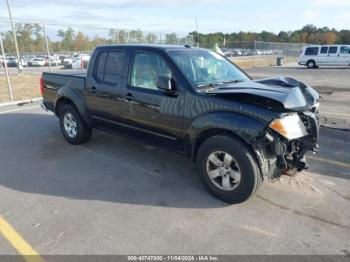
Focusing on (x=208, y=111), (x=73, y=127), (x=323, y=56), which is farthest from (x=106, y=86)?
(x=323, y=56)

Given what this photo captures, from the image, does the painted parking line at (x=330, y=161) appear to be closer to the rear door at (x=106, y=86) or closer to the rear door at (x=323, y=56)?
the rear door at (x=106, y=86)

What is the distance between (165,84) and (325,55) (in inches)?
1135

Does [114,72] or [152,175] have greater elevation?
[114,72]

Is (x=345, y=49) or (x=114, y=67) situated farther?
(x=345, y=49)

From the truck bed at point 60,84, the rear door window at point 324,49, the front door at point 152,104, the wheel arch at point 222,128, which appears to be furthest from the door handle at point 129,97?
the rear door window at point 324,49

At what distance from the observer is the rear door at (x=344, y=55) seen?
27719mm

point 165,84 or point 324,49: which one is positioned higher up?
point 165,84

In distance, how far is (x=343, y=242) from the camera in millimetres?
3000

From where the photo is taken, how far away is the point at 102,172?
4.68 m

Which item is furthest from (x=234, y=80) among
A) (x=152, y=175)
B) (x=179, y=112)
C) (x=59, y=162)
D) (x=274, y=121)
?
(x=59, y=162)

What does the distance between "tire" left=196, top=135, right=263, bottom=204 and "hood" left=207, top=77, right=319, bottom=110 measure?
56 centimetres

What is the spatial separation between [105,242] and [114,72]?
110 inches

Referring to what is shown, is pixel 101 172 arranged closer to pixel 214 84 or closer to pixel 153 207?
pixel 153 207

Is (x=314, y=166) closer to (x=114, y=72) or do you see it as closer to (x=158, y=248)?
(x=158, y=248)
